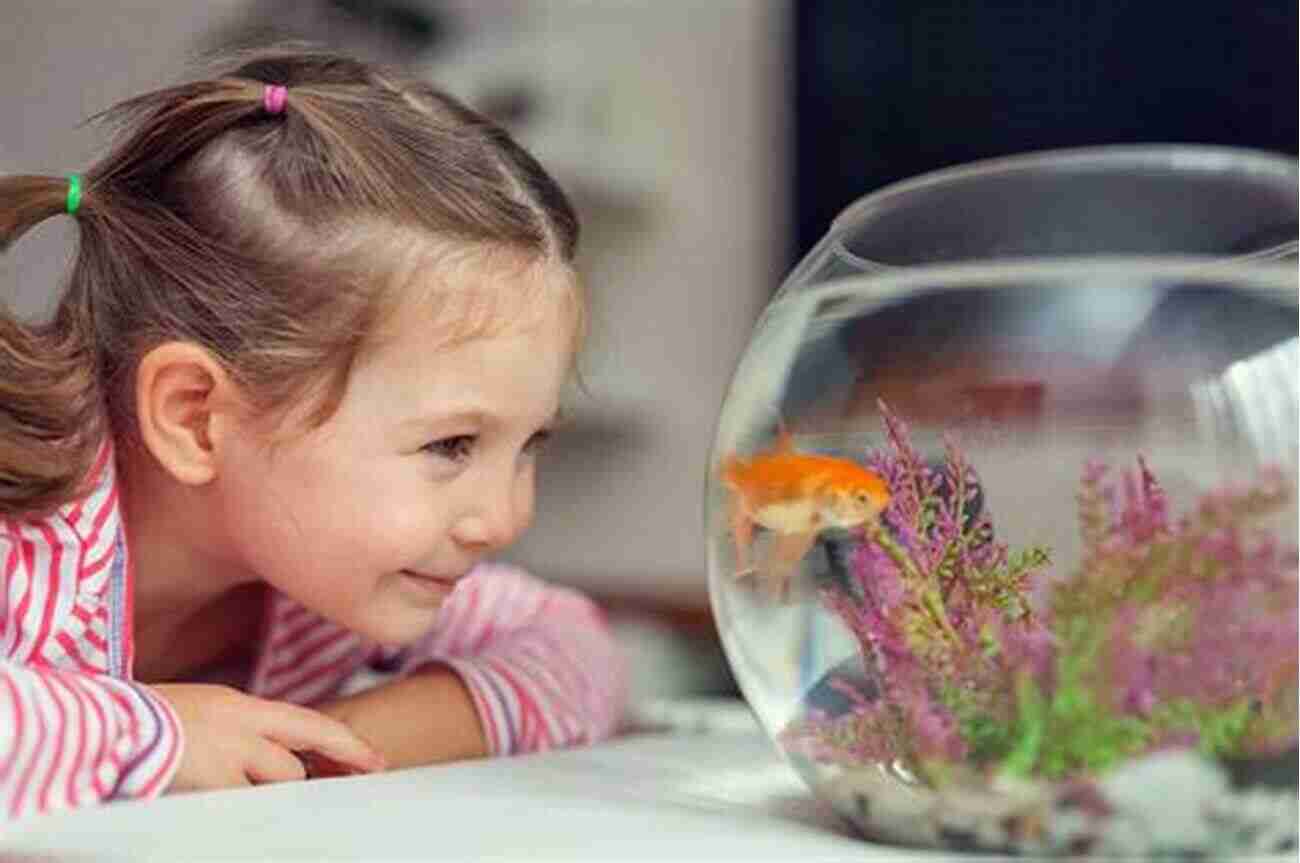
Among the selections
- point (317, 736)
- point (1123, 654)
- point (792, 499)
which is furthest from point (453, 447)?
point (1123, 654)

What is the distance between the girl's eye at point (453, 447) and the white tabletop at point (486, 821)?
0.45 ft

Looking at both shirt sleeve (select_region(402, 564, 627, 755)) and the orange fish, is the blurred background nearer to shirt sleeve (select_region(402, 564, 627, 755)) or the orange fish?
shirt sleeve (select_region(402, 564, 627, 755))

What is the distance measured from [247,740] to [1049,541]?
0.35 m

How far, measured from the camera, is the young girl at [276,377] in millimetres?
842

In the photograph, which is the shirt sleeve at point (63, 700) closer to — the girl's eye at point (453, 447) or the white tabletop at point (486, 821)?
the white tabletop at point (486, 821)

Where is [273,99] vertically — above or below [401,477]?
above

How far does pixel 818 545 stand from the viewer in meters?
0.69

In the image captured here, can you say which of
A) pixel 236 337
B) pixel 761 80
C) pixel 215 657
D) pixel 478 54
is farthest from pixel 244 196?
pixel 761 80

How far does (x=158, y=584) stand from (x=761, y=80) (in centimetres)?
88

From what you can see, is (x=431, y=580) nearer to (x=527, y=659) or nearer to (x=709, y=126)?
(x=527, y=659)

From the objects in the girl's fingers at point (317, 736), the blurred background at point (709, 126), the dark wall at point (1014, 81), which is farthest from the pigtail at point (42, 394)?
the dark wall at point (1014, 81)

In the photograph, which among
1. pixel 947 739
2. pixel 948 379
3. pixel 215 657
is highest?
pixel 948 379

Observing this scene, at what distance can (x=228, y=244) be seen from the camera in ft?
2.85

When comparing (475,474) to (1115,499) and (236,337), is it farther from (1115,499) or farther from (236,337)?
(1115,499)
